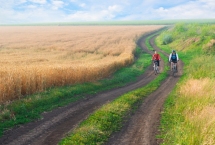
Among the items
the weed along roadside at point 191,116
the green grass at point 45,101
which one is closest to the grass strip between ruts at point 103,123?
the weed along roadside at point 191,116

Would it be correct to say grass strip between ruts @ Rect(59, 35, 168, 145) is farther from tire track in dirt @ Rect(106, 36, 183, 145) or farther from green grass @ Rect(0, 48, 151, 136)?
green grass @ Rect(0, 48, 151, 136)

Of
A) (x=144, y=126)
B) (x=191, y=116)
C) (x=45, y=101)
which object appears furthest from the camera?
(x=45, y=101)

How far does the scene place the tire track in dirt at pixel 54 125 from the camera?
9.31 metres

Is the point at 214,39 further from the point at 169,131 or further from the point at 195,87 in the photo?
the point at 169,131

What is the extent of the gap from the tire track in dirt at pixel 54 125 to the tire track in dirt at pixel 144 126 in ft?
7.01

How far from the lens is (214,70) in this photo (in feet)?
65.7

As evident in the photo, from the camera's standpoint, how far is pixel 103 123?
10.9 meters

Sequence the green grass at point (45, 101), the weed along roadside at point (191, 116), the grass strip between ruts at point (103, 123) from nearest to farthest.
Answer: the weed along roadside at point (191, 116) < the grass strip between ruts at point (103, 123) < the green grass at point (45, 101)

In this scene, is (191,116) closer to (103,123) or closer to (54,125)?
(103,123)

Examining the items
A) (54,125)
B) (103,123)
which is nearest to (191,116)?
(103,123)

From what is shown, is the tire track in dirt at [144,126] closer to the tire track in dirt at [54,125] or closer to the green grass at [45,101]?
the tire track in dirt at [54,125]

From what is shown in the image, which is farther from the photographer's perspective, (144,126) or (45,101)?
(45,101)

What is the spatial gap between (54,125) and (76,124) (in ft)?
3.09

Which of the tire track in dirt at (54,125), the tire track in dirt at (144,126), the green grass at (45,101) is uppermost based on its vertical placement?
the green grass at (45,101)
